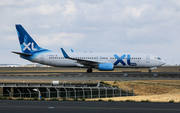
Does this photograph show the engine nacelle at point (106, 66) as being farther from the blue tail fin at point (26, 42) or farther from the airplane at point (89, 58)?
the blue tail fin at point (26, 42)

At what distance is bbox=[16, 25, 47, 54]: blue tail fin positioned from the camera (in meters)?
50.3

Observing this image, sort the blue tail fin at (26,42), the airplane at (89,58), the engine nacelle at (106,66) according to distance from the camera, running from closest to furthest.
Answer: the engine nacelle at (106,66) < the airplane at (89,58) < the blue tail fin at (26,42)

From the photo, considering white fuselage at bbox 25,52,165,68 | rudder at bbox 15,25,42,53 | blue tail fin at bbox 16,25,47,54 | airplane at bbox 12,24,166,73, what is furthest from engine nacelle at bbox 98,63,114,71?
rudder at bbox 15,25,42,53

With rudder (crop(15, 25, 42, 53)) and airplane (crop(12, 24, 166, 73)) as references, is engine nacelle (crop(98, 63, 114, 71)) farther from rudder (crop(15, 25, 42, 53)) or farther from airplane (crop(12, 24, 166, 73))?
rudder (crop(15, 25, 42, 53))

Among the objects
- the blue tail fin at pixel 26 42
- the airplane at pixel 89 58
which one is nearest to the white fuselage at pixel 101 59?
the airplane at pixel 89 58

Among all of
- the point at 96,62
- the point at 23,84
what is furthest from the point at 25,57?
the point at 23,84

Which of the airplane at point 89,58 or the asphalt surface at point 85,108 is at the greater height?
the airplane at point 89,58

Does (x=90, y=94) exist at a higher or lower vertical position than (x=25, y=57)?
lower

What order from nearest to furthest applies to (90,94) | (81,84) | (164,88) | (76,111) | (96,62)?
1. (76,111)
2. (90,94)
3. (164,88)
4. (81,84)
5. (96,62)

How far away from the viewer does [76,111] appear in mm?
13875

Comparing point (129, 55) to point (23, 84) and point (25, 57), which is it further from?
point (23, 84)

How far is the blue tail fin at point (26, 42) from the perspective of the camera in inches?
1982

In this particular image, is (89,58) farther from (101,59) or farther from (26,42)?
(26,42)

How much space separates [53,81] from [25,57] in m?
19.8
